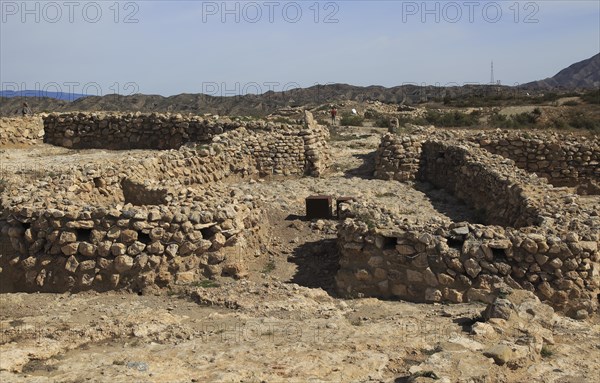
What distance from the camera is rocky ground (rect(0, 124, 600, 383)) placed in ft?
17.4

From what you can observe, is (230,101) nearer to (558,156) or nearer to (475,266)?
(558,156)

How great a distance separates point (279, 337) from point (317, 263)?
340 centimetres

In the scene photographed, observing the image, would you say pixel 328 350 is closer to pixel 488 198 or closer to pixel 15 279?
pixel 15 279

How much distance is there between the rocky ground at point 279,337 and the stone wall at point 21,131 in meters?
13.8

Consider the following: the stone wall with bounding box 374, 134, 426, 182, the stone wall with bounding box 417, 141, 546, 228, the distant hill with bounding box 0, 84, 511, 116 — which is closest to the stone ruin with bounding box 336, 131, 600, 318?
the stone wall with bounding box 417, 141, 546, 228

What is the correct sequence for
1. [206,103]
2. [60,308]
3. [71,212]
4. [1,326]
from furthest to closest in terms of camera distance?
[206,103] → [71,212] → [60,308] → [1,326]

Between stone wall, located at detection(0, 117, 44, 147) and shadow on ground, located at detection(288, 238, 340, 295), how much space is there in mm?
13556

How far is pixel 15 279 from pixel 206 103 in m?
50.3

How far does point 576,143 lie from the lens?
56.4 feet

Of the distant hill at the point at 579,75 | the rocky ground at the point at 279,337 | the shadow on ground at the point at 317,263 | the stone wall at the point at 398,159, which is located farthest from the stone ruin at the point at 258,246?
the distant hill at the point at 579,75

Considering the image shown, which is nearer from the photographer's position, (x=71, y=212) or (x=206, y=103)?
(x=71, y=212)

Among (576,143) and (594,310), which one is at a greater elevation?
(576,143)

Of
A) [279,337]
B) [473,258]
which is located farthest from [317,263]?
[279,337]

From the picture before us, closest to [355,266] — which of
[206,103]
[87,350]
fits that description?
[87,350]
